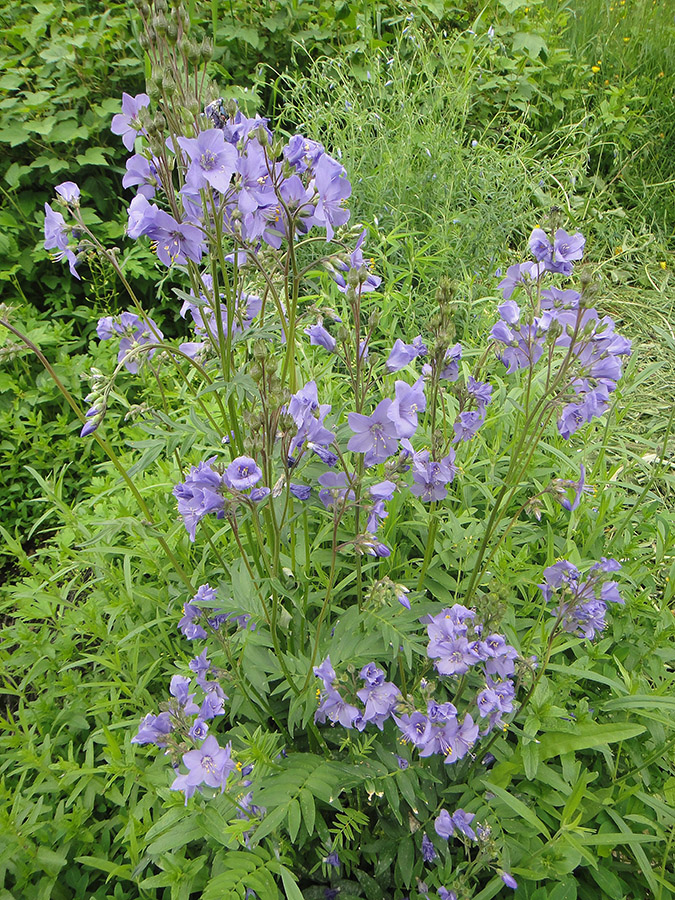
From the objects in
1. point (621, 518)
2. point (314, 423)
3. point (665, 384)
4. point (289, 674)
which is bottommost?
point (665, 384)

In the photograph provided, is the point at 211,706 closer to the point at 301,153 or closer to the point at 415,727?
the point at 415,727

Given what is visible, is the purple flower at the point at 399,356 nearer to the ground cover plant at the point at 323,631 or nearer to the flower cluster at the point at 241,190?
the ground cover plant at the point at 323,631

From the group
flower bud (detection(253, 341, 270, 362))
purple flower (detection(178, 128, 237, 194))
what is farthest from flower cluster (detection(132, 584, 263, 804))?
purple flower (detection(178, 128, 237, 194))

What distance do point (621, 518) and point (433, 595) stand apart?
0.79 metres

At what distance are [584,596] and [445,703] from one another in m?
0.44

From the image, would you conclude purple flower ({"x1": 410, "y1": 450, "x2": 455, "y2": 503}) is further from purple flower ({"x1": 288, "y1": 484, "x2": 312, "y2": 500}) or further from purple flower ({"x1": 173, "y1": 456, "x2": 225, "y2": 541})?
purple flower ({"x1": 173, "y1": 456, "x2": 225, "y2": 541})

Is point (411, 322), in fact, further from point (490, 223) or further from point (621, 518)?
point (621, 518)

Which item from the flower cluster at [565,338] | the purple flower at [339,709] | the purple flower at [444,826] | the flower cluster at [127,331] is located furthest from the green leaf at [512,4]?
the purple flower at [444,826]

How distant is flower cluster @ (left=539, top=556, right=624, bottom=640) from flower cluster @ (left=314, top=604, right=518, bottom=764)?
0.63 feet

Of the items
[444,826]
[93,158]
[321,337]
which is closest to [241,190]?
[321,337]

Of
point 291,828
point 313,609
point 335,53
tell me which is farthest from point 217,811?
point 335,53

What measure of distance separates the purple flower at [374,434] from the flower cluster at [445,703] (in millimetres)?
420

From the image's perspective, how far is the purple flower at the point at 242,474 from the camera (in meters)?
1.22

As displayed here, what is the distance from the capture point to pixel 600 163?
549 cm
